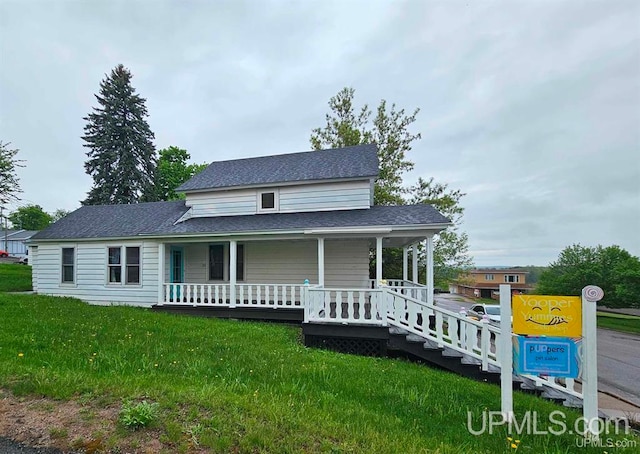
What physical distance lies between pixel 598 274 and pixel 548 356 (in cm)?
Answer: 3660

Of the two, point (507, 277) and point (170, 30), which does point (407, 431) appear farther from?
point (507, 277)

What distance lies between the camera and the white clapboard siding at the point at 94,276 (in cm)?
1205

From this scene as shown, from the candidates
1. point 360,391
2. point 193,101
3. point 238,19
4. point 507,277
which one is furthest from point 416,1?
point 507,277

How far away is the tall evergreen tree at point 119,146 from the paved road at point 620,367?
3269 centimetres

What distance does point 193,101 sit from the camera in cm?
2194

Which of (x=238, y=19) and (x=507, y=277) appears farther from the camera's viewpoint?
(x=507, y=277)

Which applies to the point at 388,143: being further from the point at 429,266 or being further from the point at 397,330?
the point at 397,330

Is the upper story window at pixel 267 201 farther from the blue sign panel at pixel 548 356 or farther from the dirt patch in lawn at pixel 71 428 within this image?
the blue sign panel at pixel 548 356

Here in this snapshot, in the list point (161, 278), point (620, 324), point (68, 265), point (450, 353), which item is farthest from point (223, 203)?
point (620, 324)

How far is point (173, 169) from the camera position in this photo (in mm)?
35844

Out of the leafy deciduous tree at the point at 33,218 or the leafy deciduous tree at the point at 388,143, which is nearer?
the leafy deciduous tree at the point at 388,143

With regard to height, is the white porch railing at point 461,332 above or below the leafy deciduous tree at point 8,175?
below

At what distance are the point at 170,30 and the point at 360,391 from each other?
1561cm

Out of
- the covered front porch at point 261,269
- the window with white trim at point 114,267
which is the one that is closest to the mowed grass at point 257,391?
the covered front porch at point 261,269
